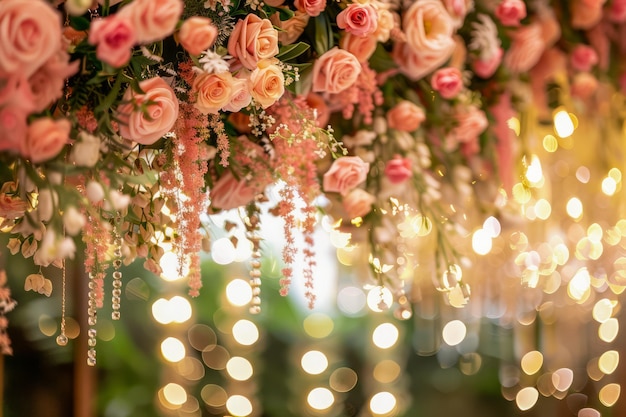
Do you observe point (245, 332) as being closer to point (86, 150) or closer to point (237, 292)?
point (237, 292)

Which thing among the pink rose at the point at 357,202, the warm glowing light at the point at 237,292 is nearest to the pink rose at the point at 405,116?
the pink rose at the point at 357,202

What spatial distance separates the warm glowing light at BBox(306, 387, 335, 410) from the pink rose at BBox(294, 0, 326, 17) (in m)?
1.44

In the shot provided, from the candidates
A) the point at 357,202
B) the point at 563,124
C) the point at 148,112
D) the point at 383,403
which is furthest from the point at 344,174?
the point at 383,403

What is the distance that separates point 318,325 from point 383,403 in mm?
306

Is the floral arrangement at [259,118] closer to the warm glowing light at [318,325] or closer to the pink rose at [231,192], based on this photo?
the pink rose at [231,192]

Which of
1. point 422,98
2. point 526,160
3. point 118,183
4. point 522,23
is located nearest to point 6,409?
point 118,183

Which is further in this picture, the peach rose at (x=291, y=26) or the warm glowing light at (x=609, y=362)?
the warm glowing light at (x=609, y=362)

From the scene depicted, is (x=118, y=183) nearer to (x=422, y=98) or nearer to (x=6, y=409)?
(x=422, y=98)

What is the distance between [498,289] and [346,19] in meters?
0.94

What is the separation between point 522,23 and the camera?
1343 mm

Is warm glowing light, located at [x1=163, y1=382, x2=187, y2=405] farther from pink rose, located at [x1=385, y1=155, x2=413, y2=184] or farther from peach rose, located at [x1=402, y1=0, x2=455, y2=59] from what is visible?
peach rose, located at [x1=402, y1=0, x2=455, y2=59]

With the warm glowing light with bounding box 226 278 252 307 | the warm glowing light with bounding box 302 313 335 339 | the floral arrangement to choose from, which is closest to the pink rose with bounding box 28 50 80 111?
the floral arrangement

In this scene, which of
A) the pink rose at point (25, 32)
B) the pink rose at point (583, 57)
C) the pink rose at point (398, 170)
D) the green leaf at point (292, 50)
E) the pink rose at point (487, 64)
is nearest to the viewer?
the pink rose at point (25, 32)

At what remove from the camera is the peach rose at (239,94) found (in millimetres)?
876
